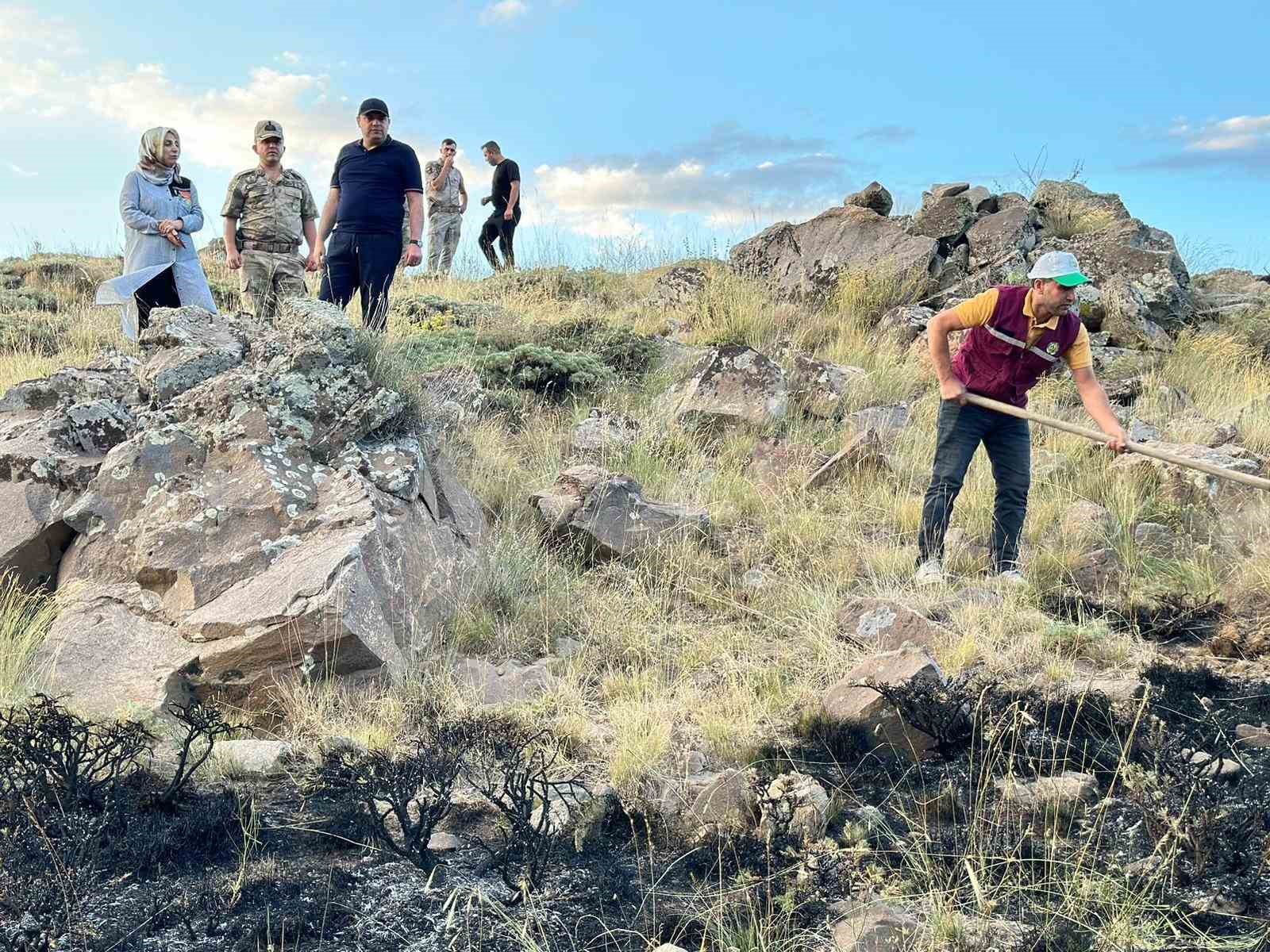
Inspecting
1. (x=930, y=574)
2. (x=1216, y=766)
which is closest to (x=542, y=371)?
(x=930, y=574)

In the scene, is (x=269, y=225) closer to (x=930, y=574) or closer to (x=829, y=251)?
(x=930, y=574)

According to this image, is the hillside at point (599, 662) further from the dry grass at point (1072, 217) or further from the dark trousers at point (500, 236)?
A: the dark trousers at point (500, 236)

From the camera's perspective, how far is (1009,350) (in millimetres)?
5586

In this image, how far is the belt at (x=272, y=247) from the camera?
8250 millimetres

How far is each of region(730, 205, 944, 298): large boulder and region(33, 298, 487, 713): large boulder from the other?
743cm

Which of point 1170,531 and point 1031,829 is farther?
point 1170,531

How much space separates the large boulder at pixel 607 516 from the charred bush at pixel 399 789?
7.53 feet

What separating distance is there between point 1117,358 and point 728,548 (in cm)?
595

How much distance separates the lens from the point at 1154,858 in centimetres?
299

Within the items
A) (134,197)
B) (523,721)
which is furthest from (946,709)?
(134,197)

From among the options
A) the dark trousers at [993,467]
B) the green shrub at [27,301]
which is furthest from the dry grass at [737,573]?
the green shrub at [27,301]

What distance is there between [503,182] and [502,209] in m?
0.39

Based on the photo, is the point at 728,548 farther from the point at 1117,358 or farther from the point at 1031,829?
the point at 1117,358

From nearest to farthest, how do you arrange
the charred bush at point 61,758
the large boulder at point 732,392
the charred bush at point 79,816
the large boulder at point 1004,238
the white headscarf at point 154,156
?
the charred bush at point 79,816, the charred bush at point 61,758, the white headscarf at point 154,156, the large boulder at point 732,392, the large boulder at point 1004,238
